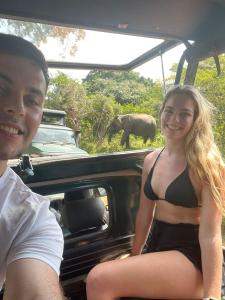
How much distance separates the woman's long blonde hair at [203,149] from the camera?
6.76 ft

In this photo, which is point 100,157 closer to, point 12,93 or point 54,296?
point 12,93

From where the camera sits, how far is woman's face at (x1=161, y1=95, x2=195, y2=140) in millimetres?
2320

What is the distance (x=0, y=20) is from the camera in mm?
1604

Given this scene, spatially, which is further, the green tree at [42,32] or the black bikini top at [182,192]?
the black bikini top at [182,192]

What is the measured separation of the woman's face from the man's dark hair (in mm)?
1067

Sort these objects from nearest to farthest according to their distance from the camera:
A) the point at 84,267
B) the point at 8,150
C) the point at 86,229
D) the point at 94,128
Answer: the point at 8,150
the point at 84,267
the point at 86,229
the point at 94,128

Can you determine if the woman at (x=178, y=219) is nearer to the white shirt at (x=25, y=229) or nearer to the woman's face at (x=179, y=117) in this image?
the woman's face at (x=179, y=117)

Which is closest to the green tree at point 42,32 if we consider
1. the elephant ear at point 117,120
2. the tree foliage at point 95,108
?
the tree foliage at point 95,108

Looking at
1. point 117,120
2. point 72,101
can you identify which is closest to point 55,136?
point 72,101

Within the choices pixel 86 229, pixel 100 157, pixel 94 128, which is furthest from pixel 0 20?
pixel 94 128

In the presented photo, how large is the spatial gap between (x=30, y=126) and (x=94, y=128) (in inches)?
149

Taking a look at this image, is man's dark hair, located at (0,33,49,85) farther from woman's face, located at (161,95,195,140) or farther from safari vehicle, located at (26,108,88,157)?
safari vehicle, located at (26,108,88,157)

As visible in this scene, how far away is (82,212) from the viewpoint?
7.20 feet

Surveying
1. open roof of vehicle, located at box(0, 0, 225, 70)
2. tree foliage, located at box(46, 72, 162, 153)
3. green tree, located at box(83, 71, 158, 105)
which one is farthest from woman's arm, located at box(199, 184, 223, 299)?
green tree, located at box(83, 71, 158, 105)
